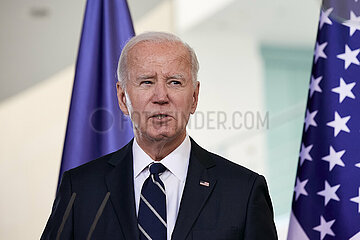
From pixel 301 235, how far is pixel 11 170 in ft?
10.6

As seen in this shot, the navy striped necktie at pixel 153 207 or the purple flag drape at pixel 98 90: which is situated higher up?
the purple flag drape at pixel 98 90

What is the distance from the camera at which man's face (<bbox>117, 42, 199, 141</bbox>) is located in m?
1.52

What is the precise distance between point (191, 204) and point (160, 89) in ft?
1.06

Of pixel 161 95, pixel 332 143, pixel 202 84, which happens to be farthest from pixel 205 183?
pixel 202 84

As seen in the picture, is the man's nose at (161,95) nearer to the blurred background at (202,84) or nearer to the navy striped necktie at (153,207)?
the navy striped necktie at (153,207)

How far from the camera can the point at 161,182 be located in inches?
61.2

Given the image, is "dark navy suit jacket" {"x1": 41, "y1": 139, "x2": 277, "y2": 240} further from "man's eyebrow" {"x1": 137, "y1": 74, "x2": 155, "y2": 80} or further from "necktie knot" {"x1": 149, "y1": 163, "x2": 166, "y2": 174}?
"man's eyebrow" {"x1": 137, "y1": 74, "x2": 155, "y2": 80}

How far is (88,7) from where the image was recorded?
2465 mm

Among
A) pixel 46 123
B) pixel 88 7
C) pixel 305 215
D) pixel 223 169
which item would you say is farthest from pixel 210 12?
pixel 223 169

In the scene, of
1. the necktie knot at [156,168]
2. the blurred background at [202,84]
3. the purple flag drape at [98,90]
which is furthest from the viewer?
the blurred background at [202,84]

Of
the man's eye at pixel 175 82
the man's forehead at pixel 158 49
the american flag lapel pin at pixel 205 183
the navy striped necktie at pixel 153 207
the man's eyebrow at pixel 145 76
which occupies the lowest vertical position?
the navy striped necktie at pixel 153 207

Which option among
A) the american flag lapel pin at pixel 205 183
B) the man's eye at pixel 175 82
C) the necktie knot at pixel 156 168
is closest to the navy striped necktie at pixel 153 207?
the necktie knot at pixel 156 168

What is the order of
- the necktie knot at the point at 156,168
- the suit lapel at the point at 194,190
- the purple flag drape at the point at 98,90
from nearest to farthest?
1. the suit lapel at the point at 194,190
2. the necktie knot at the point at 156,168
3. the purple flag drape at the point at 98,90

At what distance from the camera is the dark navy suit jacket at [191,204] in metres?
1.46
